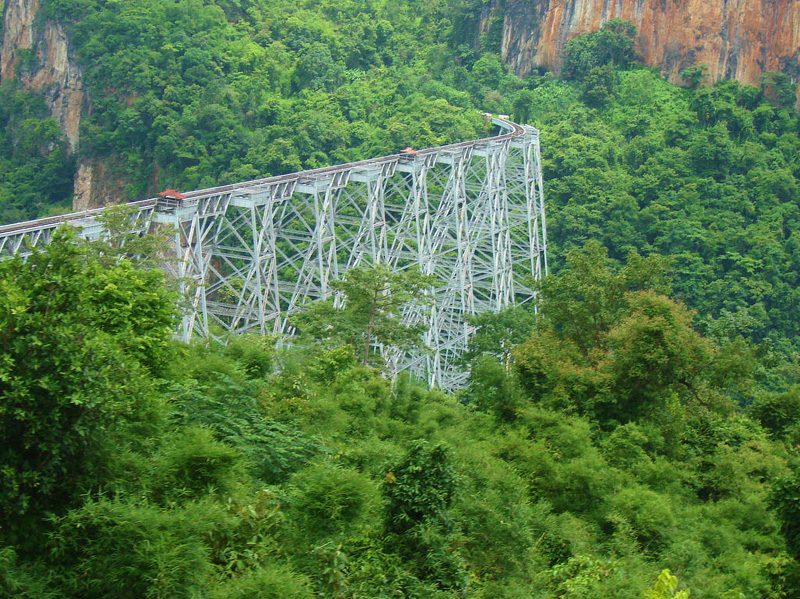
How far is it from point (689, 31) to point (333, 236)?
3426 centimetres


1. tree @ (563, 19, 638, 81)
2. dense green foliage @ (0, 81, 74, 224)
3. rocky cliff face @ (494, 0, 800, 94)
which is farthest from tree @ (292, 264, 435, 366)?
rocky cliff face @ (494, 0, 800, 94)

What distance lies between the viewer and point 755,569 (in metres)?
11.7

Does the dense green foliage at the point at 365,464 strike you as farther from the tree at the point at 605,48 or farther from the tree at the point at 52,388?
the tree at the point at 605,48

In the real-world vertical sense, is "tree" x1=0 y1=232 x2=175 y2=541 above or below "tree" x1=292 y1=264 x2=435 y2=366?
below

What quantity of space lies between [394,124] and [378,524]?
36618 millimetres

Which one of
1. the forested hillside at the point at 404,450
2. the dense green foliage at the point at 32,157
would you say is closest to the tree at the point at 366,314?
the forested hillside at the point at 404,450

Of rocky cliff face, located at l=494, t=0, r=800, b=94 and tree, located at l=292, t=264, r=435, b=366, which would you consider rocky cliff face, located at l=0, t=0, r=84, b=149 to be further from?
tree, located at l=292, t=264, r=435, b=366

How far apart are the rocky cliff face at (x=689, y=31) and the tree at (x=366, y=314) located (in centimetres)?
3632

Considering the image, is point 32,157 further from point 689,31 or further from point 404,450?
point 404,450

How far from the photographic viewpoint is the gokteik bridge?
18.3 meters

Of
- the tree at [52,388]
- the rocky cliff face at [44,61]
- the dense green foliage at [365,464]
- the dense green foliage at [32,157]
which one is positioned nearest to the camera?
the tree at [52,388]

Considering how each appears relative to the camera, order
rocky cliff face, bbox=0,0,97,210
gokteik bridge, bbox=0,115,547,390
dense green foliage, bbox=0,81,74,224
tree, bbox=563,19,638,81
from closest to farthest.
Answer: gokteik bridge, bbox=0,115,547,390 → dense green foliage, bbox=0,81,74,224 → rocky cliff face, bbox=0,0,97,210 → tree, bbox=563,19,638,81

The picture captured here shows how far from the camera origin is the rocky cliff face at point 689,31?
159ft

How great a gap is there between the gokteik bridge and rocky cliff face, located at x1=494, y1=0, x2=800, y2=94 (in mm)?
15238
